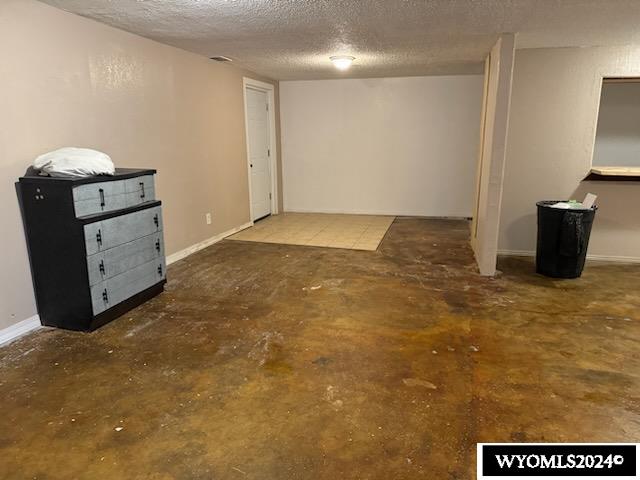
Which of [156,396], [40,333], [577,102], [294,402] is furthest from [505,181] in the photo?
[40,333]

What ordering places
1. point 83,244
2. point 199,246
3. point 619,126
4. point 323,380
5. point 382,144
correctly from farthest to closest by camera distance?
1. point 382,144
2. point 619,126
3. point 199,246
4. point 83,244
5. point 323,380

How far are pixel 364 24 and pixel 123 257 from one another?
2.65 metres

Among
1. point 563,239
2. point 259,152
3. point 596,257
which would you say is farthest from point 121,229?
point 596,257

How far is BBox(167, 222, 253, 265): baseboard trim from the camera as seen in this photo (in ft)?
15.8

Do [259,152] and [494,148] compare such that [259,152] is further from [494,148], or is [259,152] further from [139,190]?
[494,148]

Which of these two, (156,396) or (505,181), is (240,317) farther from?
(505,181)

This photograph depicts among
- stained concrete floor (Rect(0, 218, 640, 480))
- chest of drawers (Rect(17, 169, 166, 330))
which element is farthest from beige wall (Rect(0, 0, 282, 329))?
stained concrete floor (Rect(0, 218, 640, 480))

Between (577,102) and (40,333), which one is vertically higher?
(577,102)

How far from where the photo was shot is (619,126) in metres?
6.22

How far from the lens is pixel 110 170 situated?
3203 mm

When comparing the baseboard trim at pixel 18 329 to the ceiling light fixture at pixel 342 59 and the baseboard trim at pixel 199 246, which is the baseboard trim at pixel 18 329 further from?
Answer: the ceiling light fixture at pixel 342 59

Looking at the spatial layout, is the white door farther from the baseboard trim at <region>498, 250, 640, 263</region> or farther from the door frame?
the baseboard trim at <region>498, 250, 640, 263</region>

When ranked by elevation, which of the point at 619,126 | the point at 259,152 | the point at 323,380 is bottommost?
the point at 323,380

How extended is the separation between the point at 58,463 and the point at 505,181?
4.61 meters
